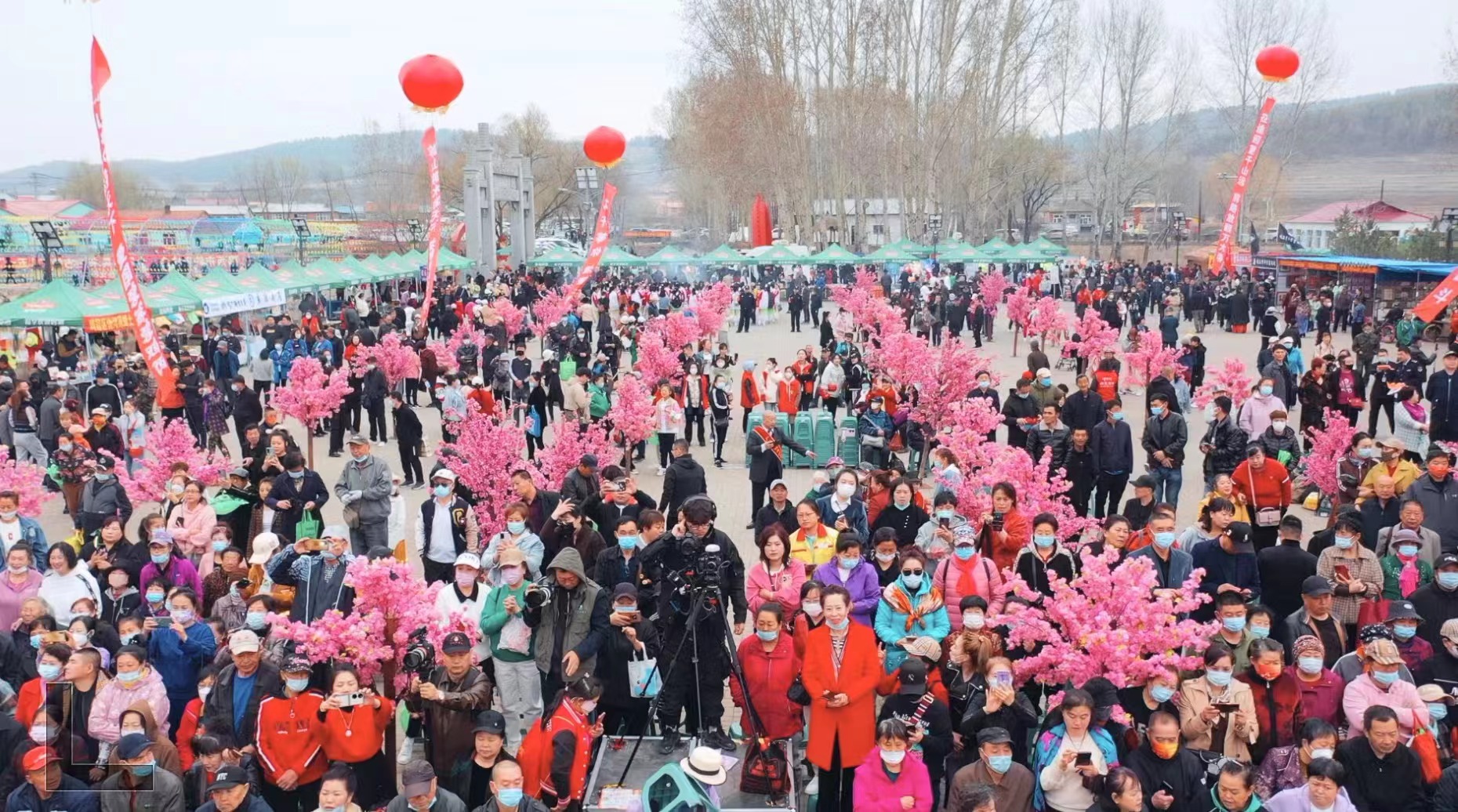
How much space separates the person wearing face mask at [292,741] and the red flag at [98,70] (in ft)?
36.4

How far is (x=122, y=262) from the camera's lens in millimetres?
14305

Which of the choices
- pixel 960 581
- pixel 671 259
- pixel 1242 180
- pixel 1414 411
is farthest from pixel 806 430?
pixel 671 259

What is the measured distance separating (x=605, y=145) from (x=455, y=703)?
72.6ft

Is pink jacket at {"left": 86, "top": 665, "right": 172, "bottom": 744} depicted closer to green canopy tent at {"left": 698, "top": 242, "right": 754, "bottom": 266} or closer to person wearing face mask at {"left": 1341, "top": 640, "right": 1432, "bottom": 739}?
person wearing face mask at {"left": 1341, "top": 640, "right": 1432, "bottom": 739}

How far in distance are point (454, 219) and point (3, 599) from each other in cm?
7628

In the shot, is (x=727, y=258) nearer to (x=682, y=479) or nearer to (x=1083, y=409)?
(x=1083, y=409)

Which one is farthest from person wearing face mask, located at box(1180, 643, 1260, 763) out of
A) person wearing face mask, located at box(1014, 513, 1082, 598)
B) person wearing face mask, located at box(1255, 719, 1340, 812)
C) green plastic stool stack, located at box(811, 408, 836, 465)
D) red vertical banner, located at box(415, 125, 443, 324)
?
red vertical banner, located at box(415, 125, 443, 324)

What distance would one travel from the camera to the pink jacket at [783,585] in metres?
6.75

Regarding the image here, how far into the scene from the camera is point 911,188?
169 feet

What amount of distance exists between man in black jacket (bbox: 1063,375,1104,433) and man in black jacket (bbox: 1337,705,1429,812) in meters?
6.78

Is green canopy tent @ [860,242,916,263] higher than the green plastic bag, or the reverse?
green canopy tent @ [860,242,916,263]

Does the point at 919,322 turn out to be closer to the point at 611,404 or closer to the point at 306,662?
the point at 611,404

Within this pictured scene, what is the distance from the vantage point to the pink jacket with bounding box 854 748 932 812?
16.9 feet

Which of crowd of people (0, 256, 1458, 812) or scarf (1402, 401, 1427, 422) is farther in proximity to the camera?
scarf (1402, 401, 1427, 422)
